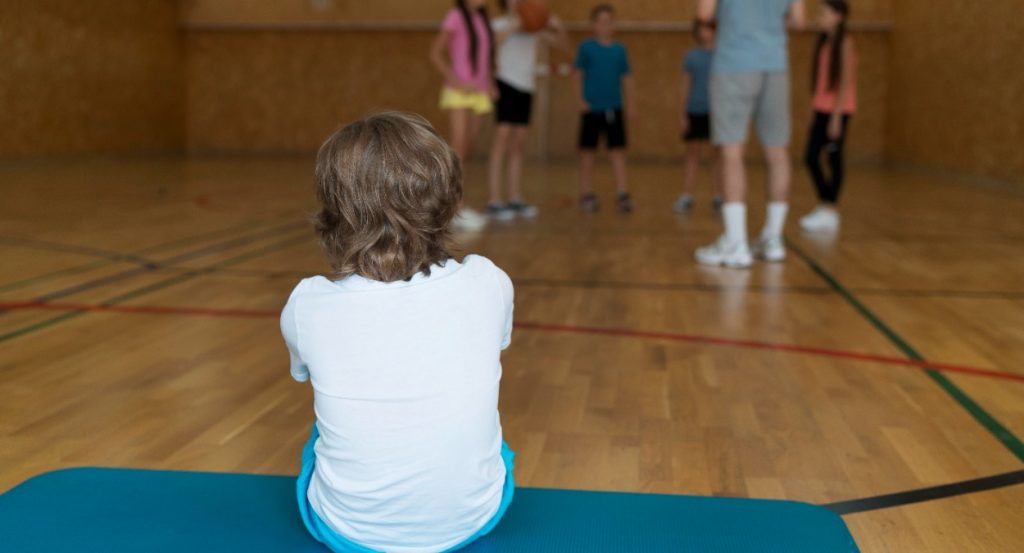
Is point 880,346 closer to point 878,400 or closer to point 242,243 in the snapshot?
point 878,400

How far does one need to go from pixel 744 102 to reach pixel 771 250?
66 cm

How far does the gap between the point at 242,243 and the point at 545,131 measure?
7.47 metres

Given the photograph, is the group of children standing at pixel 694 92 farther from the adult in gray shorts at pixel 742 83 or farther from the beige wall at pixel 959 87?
the beige wall at pixel 959 87

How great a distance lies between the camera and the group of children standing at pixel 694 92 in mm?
4012

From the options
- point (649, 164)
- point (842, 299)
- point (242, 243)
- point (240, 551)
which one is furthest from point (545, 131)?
point (240, 551)

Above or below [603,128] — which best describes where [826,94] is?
above

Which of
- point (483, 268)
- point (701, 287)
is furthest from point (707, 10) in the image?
point (483, 268)

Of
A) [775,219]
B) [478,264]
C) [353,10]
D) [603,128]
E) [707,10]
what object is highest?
[353,10]

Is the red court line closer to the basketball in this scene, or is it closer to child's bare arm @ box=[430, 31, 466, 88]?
child's bare arm @ box=[430, 31, 466, 88]

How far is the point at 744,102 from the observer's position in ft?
13.2

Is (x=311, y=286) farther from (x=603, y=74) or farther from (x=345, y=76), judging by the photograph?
(x=345, y=76)

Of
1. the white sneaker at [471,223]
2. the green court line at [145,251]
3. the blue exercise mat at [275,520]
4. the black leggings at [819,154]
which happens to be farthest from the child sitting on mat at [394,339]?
the black leggings at [819,154]

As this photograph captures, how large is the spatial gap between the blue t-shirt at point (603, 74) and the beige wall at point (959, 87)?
337 cm

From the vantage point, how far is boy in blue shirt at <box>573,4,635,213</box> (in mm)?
6012
